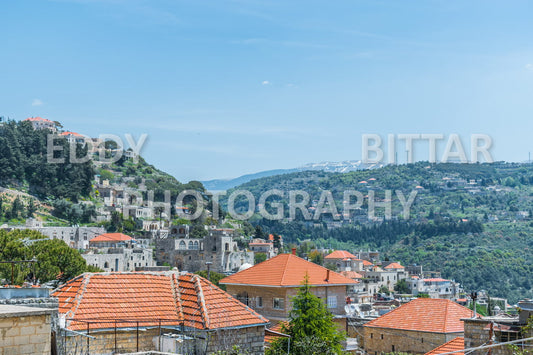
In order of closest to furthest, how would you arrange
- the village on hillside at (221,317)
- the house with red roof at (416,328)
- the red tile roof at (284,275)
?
1. the village on hillside at (221,317)
2. the house with red roof at (416,328)
3. the red tile roof at (284,275)

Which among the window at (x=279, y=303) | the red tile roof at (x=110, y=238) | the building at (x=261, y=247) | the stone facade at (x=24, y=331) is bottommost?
the building at (x=261, y=247)

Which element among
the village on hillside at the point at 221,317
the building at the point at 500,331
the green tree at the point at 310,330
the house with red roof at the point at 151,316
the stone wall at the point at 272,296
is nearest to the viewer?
the village on hillside at the point at 221,317

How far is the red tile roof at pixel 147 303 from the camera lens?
13.0 m

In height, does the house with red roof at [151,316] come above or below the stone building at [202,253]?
above

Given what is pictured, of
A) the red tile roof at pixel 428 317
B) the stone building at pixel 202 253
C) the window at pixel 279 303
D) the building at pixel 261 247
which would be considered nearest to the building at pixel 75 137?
the building at pixel 261 247

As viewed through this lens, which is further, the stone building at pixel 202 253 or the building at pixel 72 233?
the building at pixel 72 233

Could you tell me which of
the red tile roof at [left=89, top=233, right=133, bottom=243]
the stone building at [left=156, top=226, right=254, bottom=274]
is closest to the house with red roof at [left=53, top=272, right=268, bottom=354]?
the stone building at [left=156, top=226, right=254, bottom=274]

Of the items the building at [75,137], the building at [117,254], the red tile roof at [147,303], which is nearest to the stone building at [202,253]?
the building at [117,254]

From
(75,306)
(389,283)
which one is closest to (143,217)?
(389,283)

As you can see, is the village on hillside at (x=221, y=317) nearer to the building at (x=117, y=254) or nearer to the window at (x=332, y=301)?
the window at (x=332, y=301)

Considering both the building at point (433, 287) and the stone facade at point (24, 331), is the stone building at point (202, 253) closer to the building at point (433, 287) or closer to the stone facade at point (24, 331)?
the building at point (433, 287)

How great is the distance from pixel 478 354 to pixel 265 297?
31.0 ft

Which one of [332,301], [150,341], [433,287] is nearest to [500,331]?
[150,341]

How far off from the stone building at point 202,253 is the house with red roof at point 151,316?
7310cm
